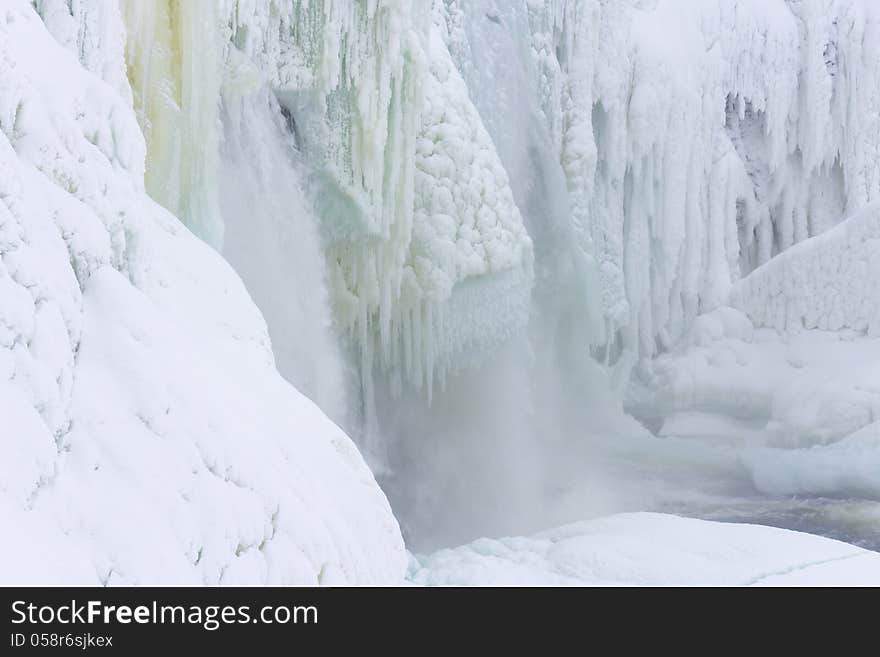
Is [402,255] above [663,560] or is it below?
above

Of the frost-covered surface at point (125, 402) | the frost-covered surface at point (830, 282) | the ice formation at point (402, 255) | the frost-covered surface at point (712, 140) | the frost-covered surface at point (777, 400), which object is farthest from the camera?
the frost-covered surface at point (712, 140)

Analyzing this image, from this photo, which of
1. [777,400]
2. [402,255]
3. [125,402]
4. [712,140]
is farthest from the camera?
[712,140]

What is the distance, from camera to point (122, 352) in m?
1.95

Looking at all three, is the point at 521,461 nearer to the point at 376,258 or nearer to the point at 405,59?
the point at 376,258

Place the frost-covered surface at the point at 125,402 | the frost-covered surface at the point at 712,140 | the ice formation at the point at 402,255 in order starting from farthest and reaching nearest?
the frost-covered surface at the point at 712,140, the ice formation at the point at 402,255, the frost-covered surface at the point at 125,402

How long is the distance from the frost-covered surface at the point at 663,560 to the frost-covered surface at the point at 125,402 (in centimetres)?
143

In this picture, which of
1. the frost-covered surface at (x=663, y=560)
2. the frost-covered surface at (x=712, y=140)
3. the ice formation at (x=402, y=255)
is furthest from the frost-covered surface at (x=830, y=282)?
the frost-covered surface at (x=663, y=560)

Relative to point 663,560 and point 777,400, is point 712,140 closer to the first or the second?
point 777,400

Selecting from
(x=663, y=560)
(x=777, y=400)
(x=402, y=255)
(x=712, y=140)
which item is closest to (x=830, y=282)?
(x=777, y=400)

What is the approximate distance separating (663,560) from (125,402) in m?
2.56

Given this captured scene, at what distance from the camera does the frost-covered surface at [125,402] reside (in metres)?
1.65

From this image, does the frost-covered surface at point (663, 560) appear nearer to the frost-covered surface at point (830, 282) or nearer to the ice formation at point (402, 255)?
the ice formation at point (402, 255)

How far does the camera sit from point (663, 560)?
3.91m

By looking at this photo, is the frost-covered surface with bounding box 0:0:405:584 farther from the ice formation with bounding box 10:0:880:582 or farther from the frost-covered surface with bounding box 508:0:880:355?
the frost-covered surface with bounding box 508:0:880:355
